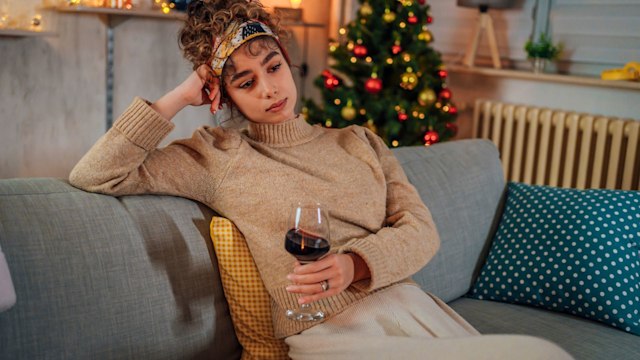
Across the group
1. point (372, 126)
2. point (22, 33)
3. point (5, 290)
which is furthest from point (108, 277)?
point (372, 126)

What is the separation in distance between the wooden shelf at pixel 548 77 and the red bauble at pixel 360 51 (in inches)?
30.0

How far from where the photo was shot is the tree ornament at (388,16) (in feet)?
11.8

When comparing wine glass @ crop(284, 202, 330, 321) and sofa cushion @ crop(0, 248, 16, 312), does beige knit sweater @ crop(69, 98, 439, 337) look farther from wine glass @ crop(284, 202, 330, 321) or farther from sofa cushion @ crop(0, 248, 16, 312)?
sofa cushion @ crop(0, 248, 16, 312)

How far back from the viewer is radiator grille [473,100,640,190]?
3322 mm

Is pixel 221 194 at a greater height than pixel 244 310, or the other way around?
pixel 221 194

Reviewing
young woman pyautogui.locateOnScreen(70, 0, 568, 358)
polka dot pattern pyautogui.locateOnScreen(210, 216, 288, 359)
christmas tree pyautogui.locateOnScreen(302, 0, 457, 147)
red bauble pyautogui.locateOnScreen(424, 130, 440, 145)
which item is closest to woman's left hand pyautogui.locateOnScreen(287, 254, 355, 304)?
young woman pyautogui.locateOnScreen(70, 0, 568, 358)

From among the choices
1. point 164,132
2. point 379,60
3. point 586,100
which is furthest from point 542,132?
point 164,132

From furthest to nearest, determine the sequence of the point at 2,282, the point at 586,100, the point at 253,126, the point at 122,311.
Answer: the point at 586,100 → the point at 253,126 → the point at 122,311 → the point at 2,282

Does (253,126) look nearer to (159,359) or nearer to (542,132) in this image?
(159,359)

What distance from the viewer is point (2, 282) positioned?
121 cm

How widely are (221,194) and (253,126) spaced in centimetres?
20

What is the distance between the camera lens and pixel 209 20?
1.68 metres

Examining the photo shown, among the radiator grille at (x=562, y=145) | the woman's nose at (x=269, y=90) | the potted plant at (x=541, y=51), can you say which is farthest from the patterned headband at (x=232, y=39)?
the potted plant at (x=541, y=51)

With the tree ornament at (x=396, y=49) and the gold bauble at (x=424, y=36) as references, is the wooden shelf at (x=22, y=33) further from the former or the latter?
the gold bauble at (x=424, y=36)
